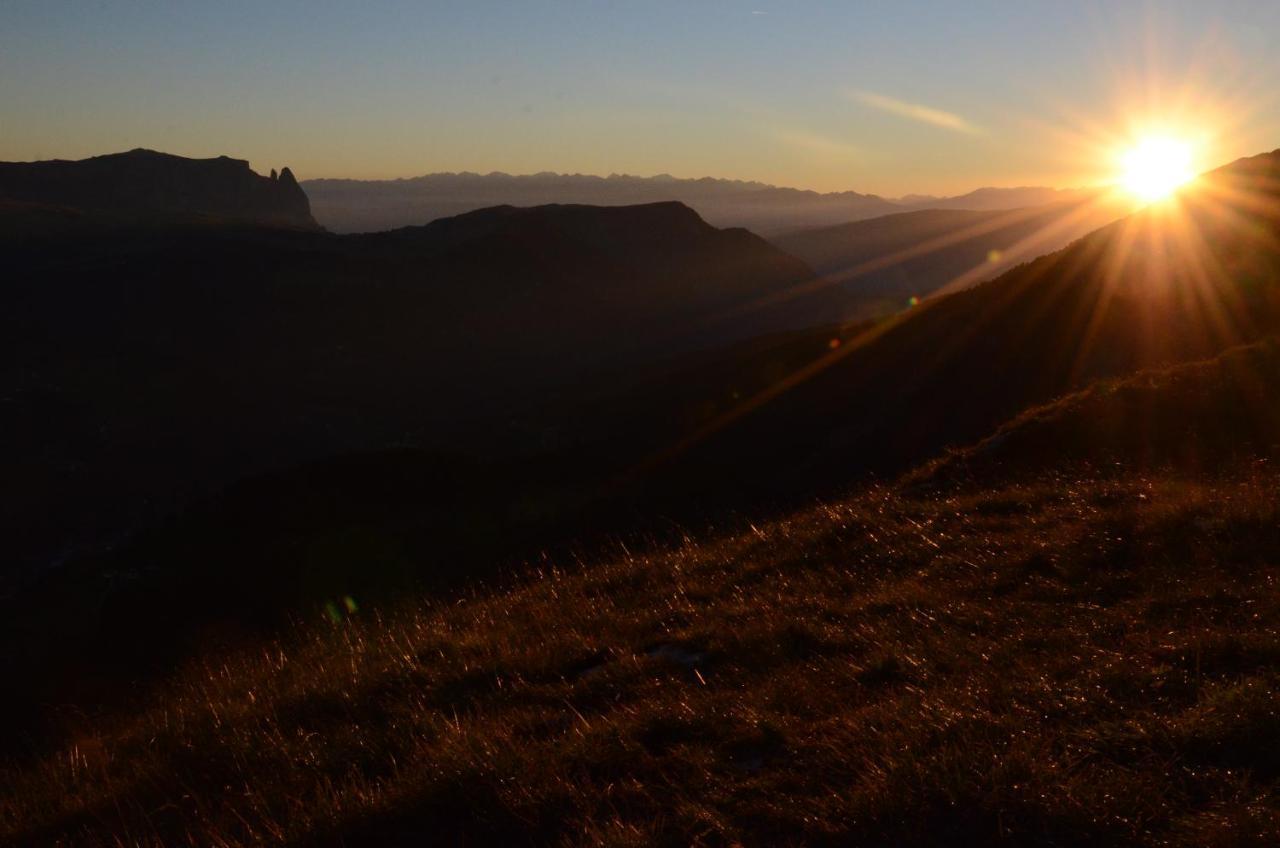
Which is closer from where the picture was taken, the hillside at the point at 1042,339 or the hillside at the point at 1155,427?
the hillside at the point at 1155,427

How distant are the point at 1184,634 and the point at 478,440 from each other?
Result: 102 m

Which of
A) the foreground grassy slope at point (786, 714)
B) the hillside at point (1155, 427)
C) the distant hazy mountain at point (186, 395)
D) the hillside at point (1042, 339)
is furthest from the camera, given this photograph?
the distant hazy mountain at point (186, 395)

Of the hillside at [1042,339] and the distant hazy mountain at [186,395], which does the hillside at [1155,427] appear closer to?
the hillside at [1042,339]

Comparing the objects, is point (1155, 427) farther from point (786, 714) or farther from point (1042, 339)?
point (1042, 339)

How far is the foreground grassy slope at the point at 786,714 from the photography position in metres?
3.81

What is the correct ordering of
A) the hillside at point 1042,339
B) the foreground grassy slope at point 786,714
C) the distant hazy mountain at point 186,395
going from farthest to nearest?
the distant hazy mountain at point 186,395, the hillside at point 1042,339, the foreground grassy slope at point 786,714

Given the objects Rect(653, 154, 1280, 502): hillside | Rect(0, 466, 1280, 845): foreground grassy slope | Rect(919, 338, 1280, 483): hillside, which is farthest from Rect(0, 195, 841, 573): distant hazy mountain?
Rect(0, 466, 1280, 845): foreground grassy slope

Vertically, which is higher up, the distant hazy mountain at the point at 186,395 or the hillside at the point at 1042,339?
the hillside at the point at 1042,339

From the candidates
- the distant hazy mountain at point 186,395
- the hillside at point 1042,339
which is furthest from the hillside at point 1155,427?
the distant hazy mountain at point 186,395

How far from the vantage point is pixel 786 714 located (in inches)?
193

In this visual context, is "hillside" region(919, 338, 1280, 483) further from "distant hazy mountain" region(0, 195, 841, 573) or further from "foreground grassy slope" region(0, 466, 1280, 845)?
"distant hazy mountain" region(0, 195, 841, 573)

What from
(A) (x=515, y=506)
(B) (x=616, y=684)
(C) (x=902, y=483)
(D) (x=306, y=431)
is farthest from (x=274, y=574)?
(D) (x=306, y=431)

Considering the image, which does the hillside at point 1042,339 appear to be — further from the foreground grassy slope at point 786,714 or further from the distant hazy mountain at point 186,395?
the distant hazy mountain at point 186,395

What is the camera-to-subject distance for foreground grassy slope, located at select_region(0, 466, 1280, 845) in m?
3.81
